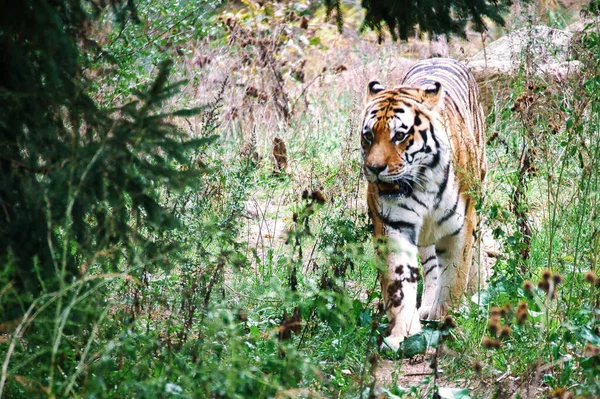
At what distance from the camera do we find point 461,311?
4.77 m

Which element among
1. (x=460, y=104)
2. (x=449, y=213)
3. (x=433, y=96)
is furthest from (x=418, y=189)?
(x=460, y=104)

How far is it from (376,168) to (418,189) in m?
0.34

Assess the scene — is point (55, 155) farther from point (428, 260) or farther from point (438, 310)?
point (428, 260)

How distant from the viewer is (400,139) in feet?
16.5

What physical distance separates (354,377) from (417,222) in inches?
52.4

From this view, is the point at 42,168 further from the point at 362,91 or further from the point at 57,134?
the point at 362,91

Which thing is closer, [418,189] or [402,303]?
[402,303]

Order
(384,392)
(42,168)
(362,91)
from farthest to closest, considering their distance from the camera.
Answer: (362,91) → (384,392) → (42,168)

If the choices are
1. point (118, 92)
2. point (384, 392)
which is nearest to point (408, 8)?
point (384, 392)

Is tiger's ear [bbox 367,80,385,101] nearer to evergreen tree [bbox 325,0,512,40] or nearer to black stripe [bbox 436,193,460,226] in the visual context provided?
black stripe [bbox 436,193,460,226]

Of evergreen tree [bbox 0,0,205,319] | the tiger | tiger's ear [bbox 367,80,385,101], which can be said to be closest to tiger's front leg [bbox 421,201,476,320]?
the tiger

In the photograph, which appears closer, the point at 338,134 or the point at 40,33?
the point at 40,33

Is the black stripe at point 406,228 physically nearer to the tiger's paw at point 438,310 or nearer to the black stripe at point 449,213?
the black stripe at point 449,213

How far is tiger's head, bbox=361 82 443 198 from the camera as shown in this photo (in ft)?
16.0
